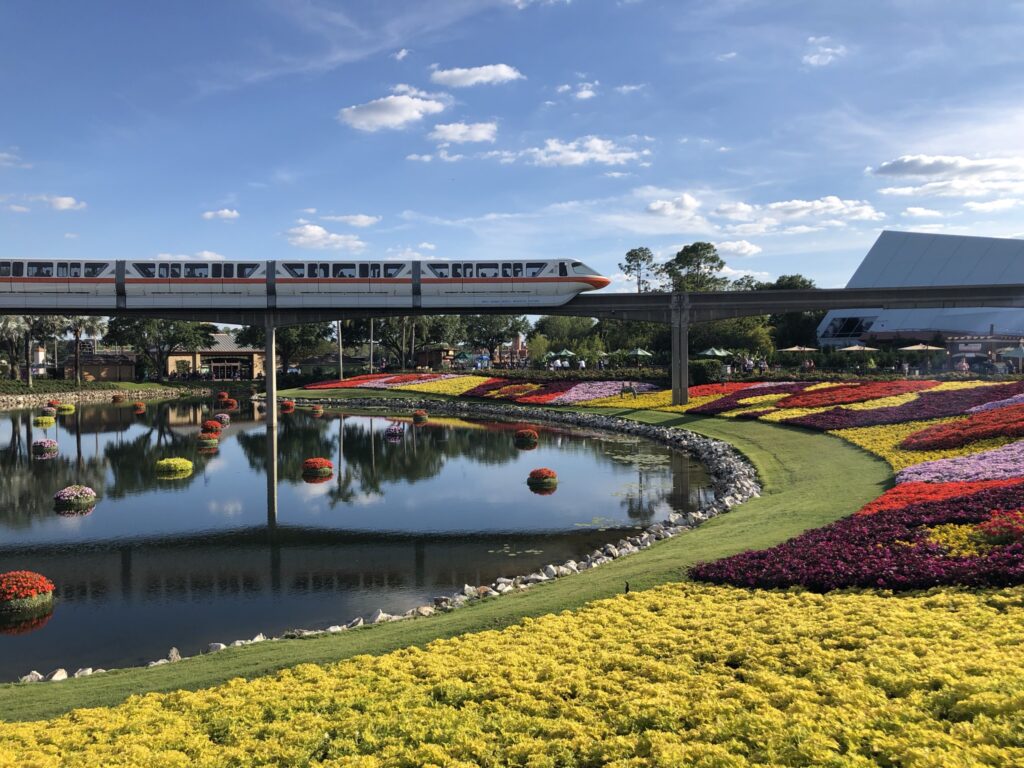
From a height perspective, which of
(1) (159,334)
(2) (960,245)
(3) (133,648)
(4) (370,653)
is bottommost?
(3) (133,648)

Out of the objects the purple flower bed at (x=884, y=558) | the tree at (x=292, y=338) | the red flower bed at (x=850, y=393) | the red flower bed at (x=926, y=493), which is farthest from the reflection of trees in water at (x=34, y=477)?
the tree at (x=292, y=338)

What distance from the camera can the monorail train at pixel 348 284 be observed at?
46562 millimetres

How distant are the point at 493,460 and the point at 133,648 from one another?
79.1ft

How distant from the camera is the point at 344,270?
157 feet

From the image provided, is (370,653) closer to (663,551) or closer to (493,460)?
(663,551)

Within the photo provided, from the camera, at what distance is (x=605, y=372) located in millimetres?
66625

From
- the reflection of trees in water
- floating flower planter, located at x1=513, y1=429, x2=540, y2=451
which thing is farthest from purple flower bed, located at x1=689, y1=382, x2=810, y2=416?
the reflection of trees in water

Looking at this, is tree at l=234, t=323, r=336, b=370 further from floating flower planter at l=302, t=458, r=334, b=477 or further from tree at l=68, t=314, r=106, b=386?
floating flower planter at l=302, t=458, r=334, b=477

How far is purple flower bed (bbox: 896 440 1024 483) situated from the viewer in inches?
795

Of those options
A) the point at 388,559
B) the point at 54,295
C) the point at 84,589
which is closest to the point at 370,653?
the point at 388,559

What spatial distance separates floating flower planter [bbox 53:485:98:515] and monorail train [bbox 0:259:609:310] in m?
23.4

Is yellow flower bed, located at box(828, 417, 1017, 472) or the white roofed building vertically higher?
the white roofed building

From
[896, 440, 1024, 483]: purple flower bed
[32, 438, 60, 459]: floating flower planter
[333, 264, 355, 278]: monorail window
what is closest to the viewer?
[896, 440, 1024, 483]: purple flower bed

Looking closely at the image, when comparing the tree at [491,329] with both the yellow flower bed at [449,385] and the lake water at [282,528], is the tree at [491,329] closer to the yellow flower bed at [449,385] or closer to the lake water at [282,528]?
the yellow flower bed at [449,385]
